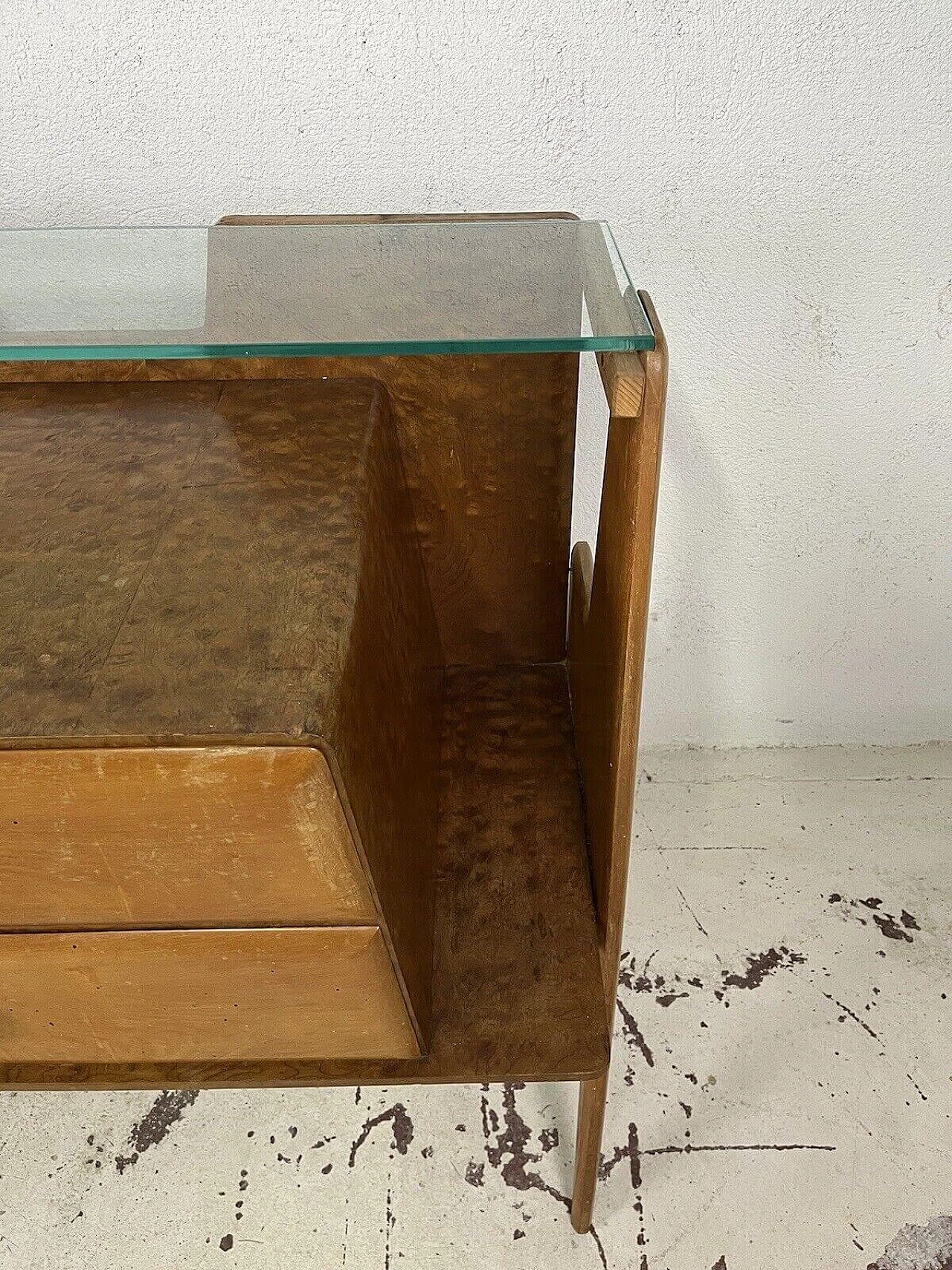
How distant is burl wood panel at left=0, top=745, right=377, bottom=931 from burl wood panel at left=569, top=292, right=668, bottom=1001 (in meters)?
0.25

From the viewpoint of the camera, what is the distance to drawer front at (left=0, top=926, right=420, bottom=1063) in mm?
740

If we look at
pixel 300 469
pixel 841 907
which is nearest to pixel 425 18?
pixel 300 469

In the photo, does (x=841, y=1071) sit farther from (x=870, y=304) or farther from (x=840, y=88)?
(x=840, y=88)

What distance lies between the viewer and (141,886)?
2.29 feet

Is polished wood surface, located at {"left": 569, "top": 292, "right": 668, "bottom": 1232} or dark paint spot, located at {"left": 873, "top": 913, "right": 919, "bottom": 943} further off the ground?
polished wood surface, located at {"left": 569, "top": 292, "right": 668, "bottom": 1232}

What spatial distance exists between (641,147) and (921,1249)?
126cm

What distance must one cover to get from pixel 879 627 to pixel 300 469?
1.10 m

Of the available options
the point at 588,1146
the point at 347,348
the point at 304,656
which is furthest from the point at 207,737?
the point at 588,1146

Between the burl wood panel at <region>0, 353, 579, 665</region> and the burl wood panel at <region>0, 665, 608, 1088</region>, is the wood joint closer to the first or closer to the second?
the burl wood panel at <region>0, 353, 579, 665</region>

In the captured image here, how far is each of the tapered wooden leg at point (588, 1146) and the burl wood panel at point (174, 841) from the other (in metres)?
0.39

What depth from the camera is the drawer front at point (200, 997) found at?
74 centimetres

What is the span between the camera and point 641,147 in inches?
44.9

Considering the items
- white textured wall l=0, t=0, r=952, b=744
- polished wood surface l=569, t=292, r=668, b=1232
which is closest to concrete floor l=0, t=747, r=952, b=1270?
polished wood surface l=569, t=292, r=668, b=1232

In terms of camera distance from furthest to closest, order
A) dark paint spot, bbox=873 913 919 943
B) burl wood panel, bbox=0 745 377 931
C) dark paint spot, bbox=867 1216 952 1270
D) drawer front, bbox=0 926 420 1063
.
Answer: dark paint spot, bbox=873 913 919 943, dark paint spot, bbox=867 1216 952 1270, drawer front, bbox=0 926 420 1063, burl wood panel, bbox=0 745 377 931
